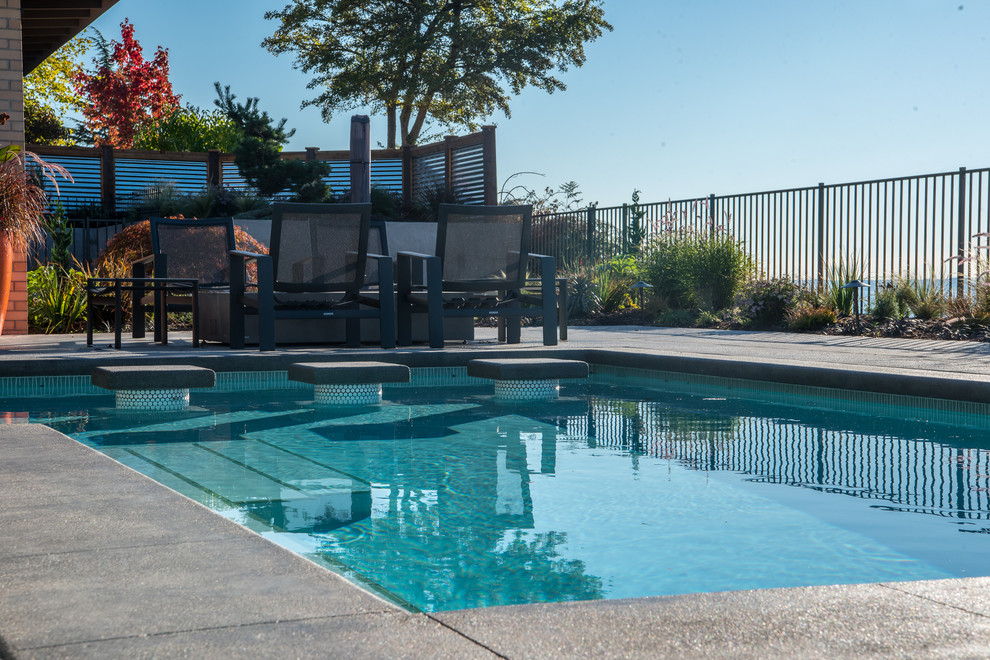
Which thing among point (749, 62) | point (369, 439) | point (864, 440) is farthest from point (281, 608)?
point (749, 62)

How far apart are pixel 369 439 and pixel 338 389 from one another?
1052mm

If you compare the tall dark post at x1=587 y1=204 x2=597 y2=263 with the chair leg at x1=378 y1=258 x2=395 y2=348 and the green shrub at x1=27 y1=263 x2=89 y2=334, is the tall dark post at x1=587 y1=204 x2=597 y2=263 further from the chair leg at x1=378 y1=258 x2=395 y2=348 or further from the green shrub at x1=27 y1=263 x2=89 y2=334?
the chair leg at x1=378 y1=258 x2=395 y2=348

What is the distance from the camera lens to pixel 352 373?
191 inches

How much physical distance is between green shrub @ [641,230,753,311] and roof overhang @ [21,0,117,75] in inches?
275

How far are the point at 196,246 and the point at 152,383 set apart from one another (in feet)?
11.0

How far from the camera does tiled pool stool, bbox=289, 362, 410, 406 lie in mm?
4820

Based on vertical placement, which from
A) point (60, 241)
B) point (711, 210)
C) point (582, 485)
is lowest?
point (582, 485)

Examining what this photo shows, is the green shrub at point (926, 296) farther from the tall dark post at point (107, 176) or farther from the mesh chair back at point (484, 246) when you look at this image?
the tall dark post at point (107, 176)

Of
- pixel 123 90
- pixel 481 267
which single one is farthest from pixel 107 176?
pixel 123 90

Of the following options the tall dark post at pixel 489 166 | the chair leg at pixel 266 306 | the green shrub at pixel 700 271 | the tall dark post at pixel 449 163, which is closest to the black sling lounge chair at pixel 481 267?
the chair leg at pixel 266 306

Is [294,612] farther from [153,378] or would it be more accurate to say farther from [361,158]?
[361,158]

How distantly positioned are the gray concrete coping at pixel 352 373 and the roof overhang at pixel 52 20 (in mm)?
6522

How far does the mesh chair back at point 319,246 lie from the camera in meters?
6.34

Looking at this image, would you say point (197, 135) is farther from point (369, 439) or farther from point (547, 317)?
point (369, 439)
